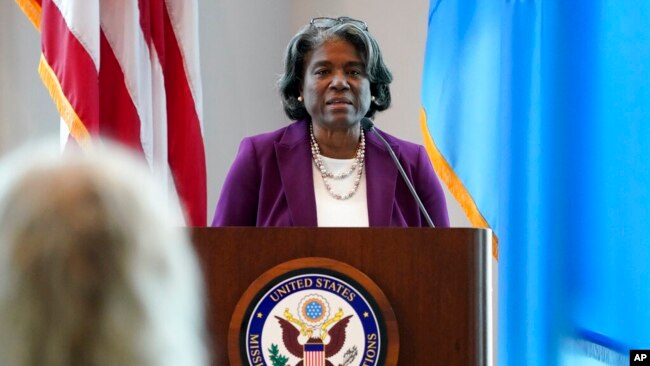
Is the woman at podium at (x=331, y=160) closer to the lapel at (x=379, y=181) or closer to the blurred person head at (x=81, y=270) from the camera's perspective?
the lapel at (x=379, y=181)

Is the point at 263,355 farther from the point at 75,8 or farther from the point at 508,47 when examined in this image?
the point at 75,8

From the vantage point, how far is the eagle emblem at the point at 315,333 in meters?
1.65

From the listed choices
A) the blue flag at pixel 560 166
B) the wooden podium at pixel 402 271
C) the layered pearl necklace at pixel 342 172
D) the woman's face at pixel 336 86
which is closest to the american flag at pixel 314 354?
the wooden podium at pixel 402 271

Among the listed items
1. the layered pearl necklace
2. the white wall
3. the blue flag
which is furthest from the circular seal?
the white wall

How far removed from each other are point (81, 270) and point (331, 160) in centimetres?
176

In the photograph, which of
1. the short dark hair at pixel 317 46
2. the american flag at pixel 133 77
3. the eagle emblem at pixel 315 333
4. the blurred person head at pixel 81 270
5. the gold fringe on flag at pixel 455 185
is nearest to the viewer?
the blurred person head at pixel 81 270

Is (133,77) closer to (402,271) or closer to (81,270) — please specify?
(402,271)

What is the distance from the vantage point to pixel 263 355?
1.66 meters

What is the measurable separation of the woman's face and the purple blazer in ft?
0.26

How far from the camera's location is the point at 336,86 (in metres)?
2.48

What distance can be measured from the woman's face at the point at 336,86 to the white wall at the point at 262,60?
1377 millimetres

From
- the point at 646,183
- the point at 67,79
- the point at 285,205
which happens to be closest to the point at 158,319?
the point at 285,205

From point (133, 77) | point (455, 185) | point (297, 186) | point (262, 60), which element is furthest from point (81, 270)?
point (262, 60)

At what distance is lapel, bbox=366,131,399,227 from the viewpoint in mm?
2301
